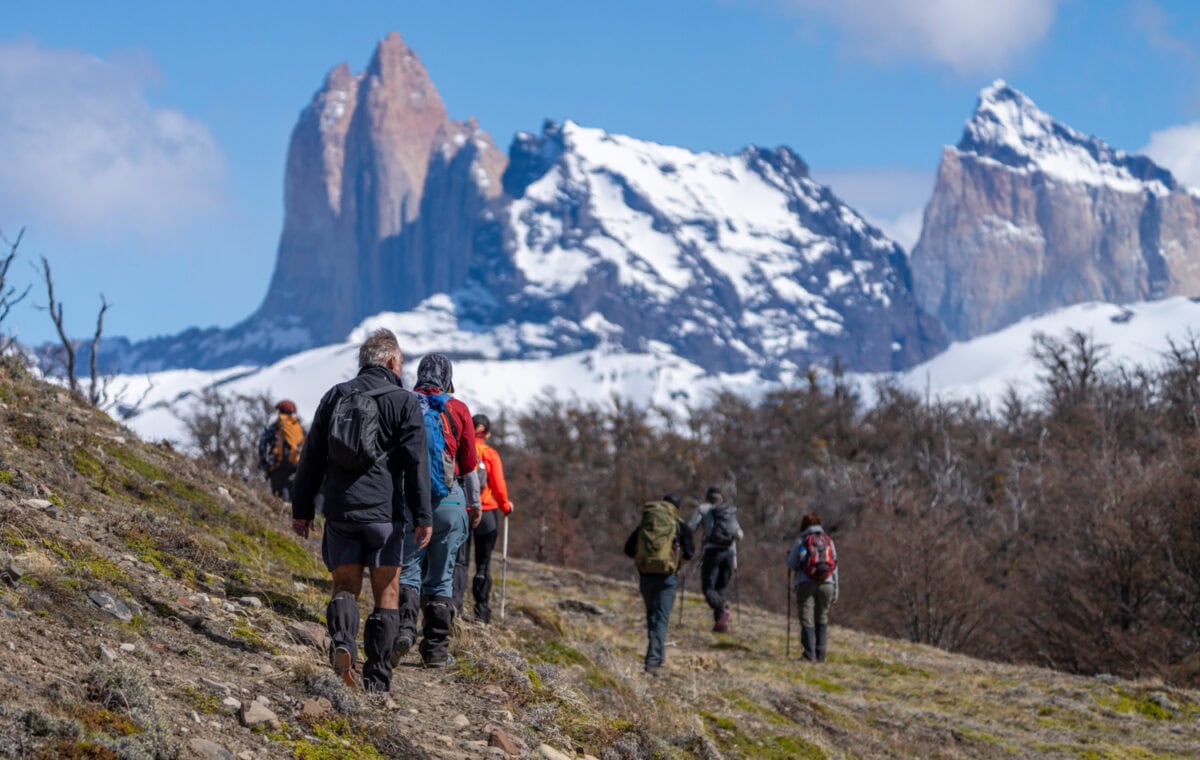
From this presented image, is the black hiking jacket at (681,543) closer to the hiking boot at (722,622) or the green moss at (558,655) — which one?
the green moss at (558,655)

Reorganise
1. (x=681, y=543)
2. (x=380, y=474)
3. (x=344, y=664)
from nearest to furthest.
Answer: (x=344, y=664) < (x=380, y=474) < (x=681, y=543)

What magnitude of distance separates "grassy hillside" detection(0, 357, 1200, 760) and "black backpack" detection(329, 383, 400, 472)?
1042mm

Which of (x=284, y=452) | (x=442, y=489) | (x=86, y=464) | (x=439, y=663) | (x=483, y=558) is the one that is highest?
(x=284, y=452)

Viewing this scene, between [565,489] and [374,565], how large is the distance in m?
58.5

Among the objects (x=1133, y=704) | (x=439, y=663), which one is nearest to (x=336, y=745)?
(x=439, y=663)

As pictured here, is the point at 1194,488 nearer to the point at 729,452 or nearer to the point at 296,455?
the point at 296,455

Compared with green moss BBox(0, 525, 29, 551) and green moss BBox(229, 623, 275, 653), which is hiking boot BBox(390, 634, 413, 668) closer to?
green moss BBox(229, 623, 275, 653)

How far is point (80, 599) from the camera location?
6.92m

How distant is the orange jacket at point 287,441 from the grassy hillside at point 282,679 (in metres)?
2.35

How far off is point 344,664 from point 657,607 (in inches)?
288

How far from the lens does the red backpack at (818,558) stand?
17.5 metres

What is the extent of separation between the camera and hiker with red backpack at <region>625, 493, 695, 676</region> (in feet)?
46.0

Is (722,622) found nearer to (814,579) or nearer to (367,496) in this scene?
(814,579)

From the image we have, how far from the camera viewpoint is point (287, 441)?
57.0 feet
